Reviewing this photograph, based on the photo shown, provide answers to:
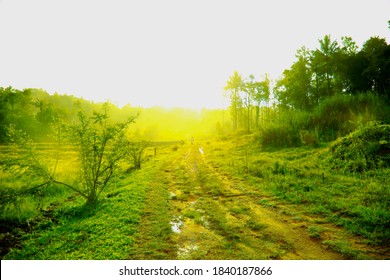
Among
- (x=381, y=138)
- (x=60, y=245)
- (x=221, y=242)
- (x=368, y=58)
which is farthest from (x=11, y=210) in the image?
(x=368, y=58)

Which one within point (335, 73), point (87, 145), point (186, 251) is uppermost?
point (335, 73)

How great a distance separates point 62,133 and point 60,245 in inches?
169

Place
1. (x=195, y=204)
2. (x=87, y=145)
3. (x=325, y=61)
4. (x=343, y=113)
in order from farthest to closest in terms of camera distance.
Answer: (x=325, y=61) → (x=343, y=113) → (x=87, y=145) → (x=195, y=204)

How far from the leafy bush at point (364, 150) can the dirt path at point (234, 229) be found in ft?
17.7

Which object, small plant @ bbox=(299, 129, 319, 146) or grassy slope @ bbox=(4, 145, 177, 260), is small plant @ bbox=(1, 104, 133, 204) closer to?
grassy slope @ bbox=(4, 145, 177, 260)

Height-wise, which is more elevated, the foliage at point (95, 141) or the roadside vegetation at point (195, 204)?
the foliage at point (95, 141)

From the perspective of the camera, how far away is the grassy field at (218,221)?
465 cm

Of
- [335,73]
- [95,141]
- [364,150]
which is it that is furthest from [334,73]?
[95,141]

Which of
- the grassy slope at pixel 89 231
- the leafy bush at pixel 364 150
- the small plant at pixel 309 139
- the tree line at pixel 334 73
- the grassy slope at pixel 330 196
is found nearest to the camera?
the grassy slope at pixel 89 231

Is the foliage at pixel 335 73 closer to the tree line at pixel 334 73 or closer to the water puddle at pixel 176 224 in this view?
the tree line at pixel 334 73

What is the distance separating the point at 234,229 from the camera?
5504 millimetres

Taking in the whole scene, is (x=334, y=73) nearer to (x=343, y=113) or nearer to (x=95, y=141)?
(x=343, y=113)

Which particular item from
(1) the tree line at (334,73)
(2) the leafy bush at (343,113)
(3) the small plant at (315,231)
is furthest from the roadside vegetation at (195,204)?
(1) the tree line at (334,73)

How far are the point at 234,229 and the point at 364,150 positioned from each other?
9.32 metres
